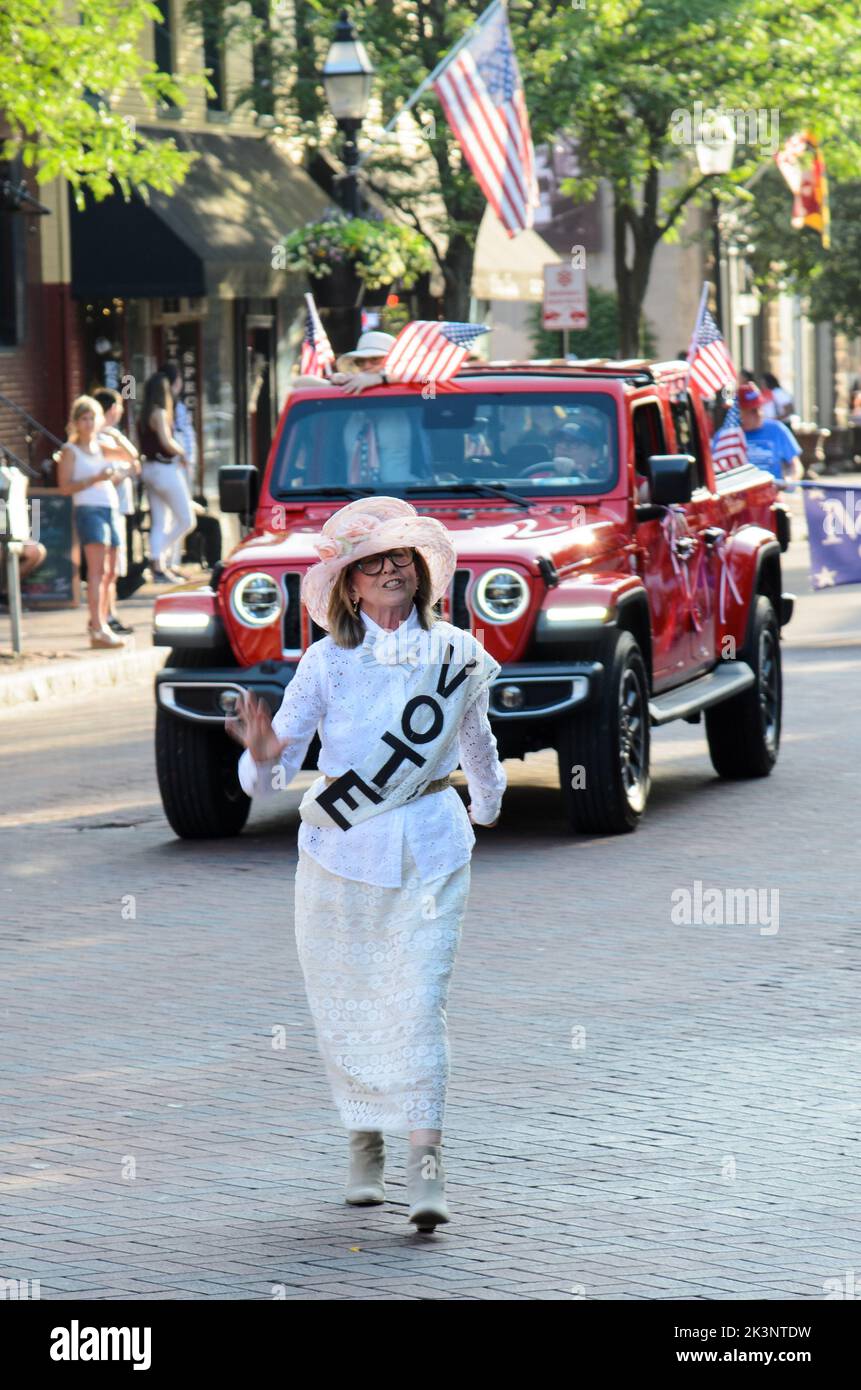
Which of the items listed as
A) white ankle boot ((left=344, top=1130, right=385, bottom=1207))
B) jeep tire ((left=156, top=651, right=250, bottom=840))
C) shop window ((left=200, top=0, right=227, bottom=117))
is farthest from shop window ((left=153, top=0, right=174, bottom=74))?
white ankle boot ((left=344, top=1130, right=385, bottom=1207))

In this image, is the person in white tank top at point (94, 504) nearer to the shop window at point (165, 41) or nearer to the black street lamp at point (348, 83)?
the black street lamp at point (348, 83)

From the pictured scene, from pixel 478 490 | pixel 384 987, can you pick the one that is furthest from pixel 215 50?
pixel 384 987

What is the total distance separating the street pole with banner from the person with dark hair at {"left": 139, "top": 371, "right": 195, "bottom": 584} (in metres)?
5.88

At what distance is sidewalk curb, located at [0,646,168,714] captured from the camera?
1733 cm

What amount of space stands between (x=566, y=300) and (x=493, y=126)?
19.4 ft

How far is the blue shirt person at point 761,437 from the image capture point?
23.1 m

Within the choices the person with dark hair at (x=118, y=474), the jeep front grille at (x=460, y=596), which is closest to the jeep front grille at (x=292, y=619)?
the jeep front grille at (x=460, y=596)

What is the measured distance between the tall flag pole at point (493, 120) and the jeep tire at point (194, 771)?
39.4 feet

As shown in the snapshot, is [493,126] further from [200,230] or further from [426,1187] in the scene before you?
[426,1187]

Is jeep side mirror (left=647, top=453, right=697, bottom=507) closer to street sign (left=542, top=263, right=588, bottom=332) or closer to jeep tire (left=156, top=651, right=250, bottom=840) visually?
jeep tire (left=156, top=651, right=250, bottom=840)

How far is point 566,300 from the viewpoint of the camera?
2881cm

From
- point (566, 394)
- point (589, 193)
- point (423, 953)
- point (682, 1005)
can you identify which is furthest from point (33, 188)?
point (423, 953)

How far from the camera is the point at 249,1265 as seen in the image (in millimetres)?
5664

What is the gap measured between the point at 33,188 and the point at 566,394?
15.2m
